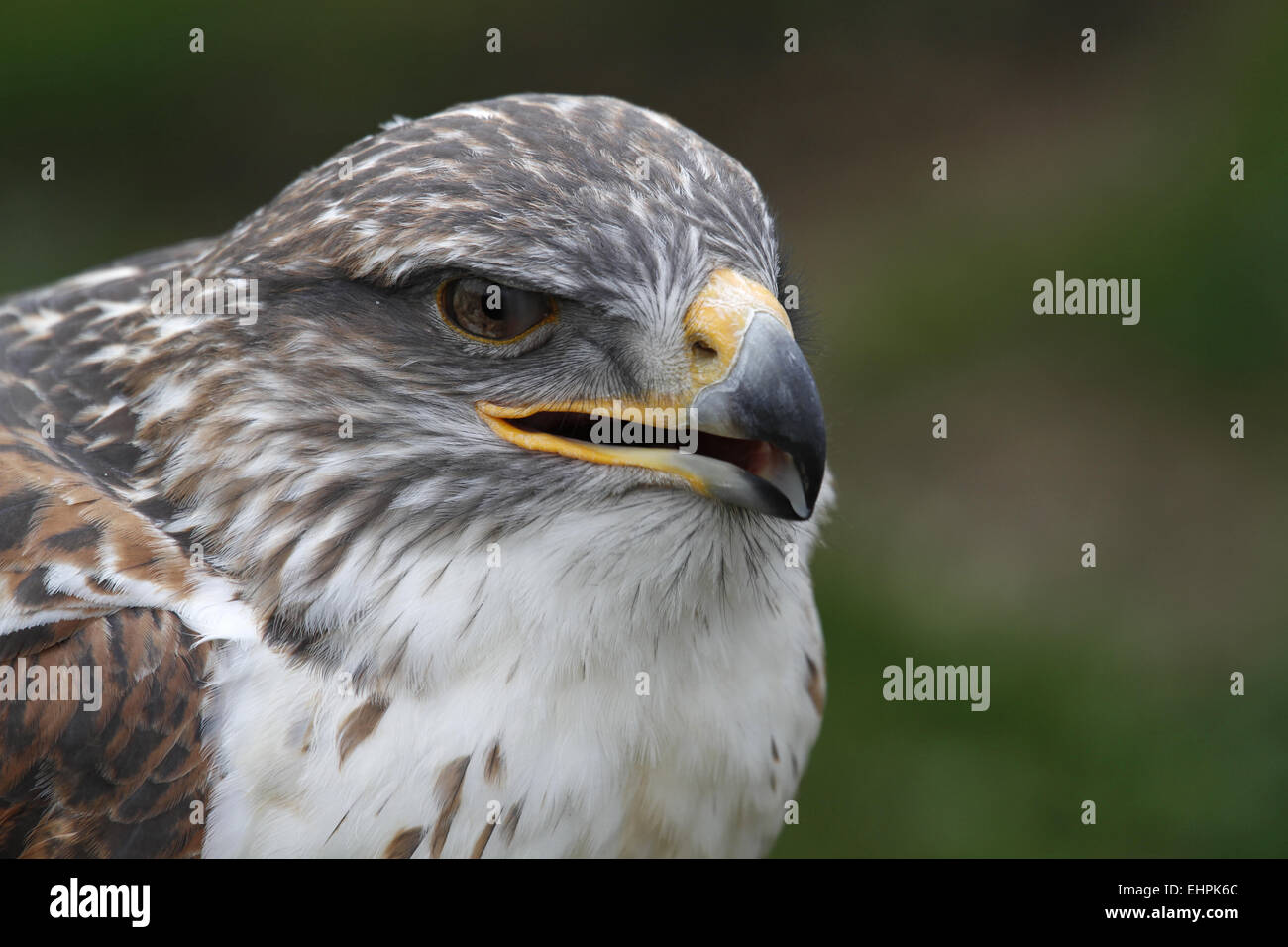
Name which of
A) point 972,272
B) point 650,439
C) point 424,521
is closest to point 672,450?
point 650,439

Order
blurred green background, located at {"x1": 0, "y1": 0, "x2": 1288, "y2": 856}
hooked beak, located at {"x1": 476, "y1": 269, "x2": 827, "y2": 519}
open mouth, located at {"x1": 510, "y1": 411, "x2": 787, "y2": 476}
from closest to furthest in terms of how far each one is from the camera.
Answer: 1. hooked beak, located at {"x1": 476, "y1": 269, "x2": 827, "y2": 519}
2. open mouth, located at {"x1": 510, "y1": 411, "x2": 787, "y2": 476}
3. blurred green background, located at {"x1": 0, "y1": 0, "x2": 1288, "y2": 856}

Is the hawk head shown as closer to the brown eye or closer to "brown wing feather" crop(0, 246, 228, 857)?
the brown eye

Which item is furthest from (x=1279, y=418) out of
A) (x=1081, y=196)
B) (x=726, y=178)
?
(x=726, y=178)

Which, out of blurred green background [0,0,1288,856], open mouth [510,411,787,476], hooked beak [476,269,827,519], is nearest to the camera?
hooked beak [476,269,827,519]

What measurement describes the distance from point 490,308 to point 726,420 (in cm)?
52

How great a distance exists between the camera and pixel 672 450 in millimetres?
2775

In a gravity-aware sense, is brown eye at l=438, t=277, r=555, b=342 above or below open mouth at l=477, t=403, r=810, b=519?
above

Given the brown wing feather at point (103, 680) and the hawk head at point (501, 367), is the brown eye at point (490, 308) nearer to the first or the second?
the hawk head at point (501, 367)

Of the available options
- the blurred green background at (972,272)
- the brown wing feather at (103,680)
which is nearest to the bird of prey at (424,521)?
the brown wing feather at (103,680)

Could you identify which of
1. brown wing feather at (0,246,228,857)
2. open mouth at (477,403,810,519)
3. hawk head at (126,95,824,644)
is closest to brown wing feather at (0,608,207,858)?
brown wing feather at (0,246,228,857)

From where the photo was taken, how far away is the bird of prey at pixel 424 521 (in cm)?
279

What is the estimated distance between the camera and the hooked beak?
2.69m

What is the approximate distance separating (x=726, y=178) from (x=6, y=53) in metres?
5.83

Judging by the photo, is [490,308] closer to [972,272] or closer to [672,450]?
[672,450]
